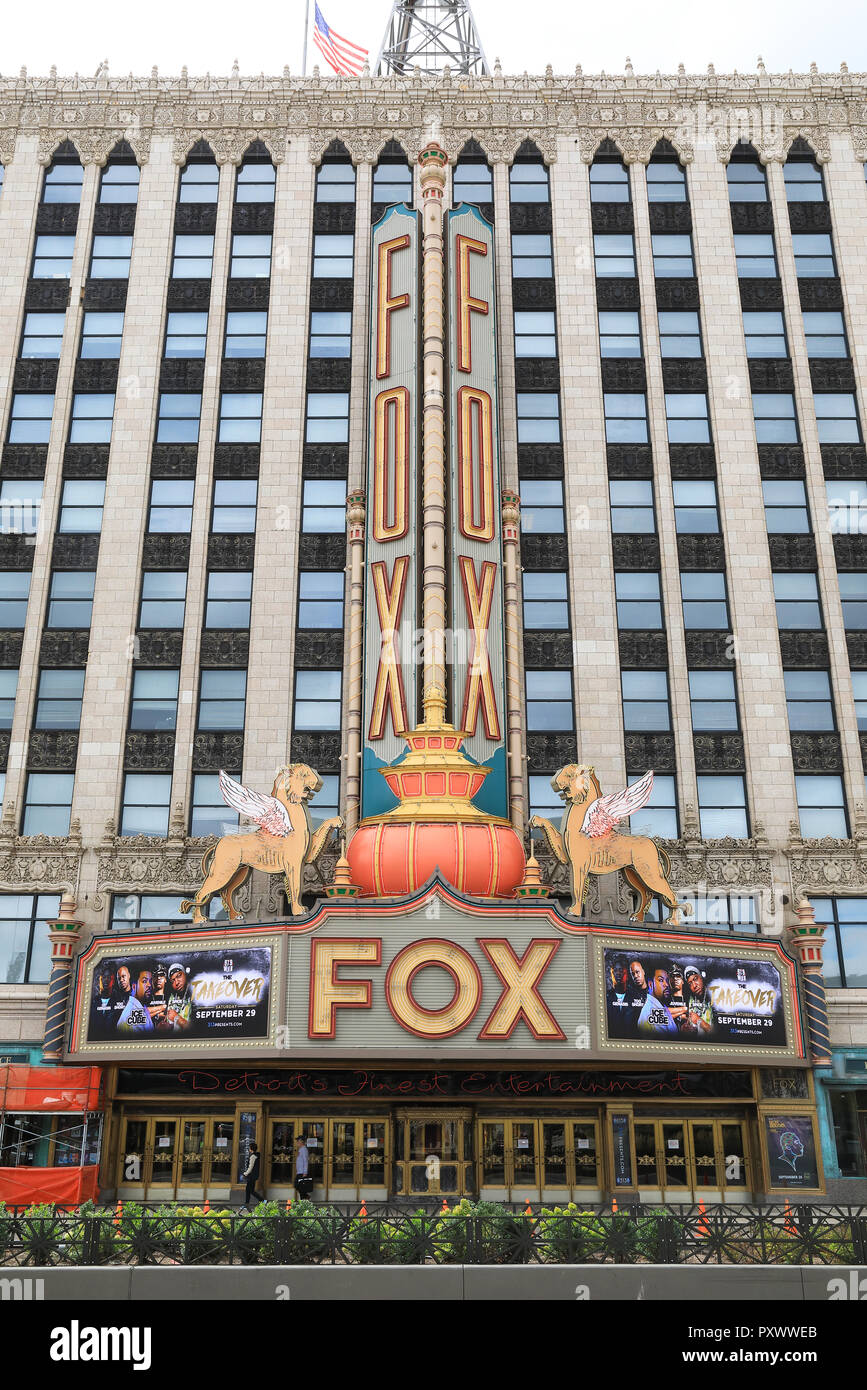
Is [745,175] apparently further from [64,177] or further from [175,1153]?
[175,1153]

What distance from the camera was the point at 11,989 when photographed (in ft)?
111

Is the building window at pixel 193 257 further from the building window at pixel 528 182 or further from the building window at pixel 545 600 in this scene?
the building window at pixel 545 600

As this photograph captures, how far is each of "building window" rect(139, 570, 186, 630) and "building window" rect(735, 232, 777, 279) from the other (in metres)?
23.9

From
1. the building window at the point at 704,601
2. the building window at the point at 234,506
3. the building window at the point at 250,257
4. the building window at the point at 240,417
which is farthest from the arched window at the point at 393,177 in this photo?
the building window at the point at 704,601

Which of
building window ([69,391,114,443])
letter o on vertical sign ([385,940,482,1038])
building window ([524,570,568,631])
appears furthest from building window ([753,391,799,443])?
building window ([69,391,114,443])

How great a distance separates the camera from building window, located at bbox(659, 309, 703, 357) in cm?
4181

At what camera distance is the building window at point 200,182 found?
144 ft

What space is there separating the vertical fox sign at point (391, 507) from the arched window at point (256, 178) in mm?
5895

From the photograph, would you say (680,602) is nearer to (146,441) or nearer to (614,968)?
(614,968)

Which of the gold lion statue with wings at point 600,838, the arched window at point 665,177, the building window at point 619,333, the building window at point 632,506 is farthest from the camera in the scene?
the arched window at point 665,177

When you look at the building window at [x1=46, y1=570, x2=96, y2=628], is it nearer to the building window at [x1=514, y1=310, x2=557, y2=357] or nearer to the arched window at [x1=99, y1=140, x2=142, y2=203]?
the arched window at [x1=99, y1=140, x2=142, y2=203]

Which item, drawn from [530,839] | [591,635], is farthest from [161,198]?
[530,839]

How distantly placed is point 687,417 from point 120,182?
23.8 meters

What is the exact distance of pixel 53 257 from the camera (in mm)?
43156
